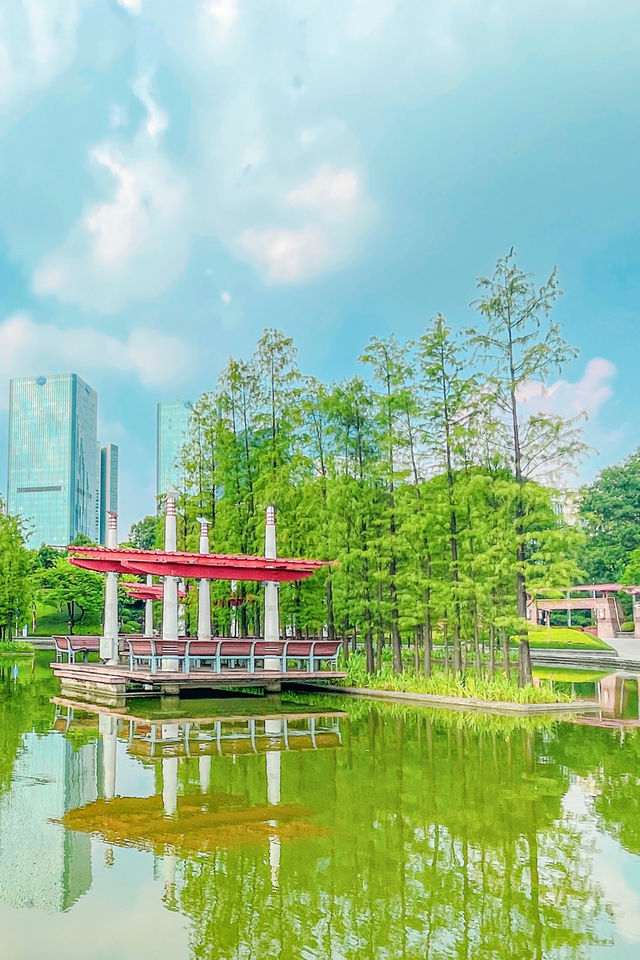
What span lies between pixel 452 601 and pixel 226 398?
13.2 m

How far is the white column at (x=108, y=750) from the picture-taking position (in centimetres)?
1048

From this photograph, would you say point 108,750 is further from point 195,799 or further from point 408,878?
point 408,878

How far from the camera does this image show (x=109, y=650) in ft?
80.2

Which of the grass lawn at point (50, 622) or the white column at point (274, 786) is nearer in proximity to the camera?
the white column at point (274, 786)

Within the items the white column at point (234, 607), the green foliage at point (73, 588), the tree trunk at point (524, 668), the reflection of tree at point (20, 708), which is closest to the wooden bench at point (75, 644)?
the reflection of tree at point (20, 708)

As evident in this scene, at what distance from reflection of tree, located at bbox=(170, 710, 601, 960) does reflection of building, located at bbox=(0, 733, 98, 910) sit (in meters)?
0.99

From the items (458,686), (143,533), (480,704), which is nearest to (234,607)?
(458,686)

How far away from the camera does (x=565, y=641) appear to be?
44.3m

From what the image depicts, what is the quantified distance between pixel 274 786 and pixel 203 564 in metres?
12.4

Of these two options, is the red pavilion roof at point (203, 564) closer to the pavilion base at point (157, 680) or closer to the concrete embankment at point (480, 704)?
the pavilion base at point (157, 680)

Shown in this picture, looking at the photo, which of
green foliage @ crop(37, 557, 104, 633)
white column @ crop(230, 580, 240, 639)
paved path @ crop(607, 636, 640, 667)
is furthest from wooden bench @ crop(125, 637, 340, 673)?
green foliage @ crop(37, 557, 104, 633)

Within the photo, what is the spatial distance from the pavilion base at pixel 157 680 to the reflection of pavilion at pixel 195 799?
3900mm

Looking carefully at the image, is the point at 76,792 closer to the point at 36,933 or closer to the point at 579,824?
the point at 36,933

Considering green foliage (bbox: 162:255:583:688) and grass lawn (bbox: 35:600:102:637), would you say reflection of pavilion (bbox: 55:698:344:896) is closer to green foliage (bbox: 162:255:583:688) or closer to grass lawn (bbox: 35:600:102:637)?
green foliage (bbox: 162:255:583:688)
